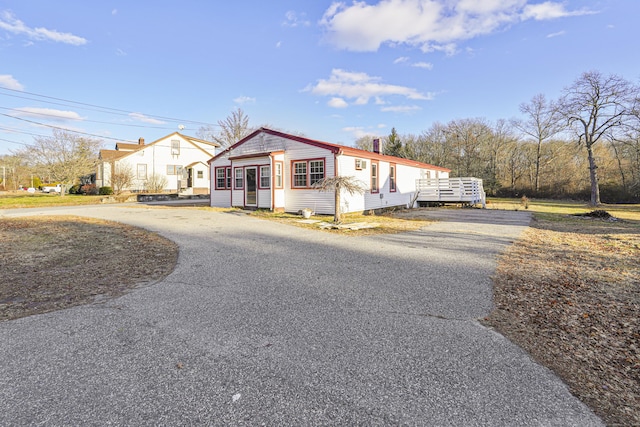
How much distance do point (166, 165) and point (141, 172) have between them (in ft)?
9.39

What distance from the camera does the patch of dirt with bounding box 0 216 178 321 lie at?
14.1ft

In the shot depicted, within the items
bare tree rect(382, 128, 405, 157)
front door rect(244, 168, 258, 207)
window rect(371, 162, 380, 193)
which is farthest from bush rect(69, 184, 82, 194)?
bare tree rect(382, 128, 405, 157)

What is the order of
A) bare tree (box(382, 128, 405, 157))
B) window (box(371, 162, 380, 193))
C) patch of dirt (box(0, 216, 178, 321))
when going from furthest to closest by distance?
bare tree (box(382, 128, 405, 157)), window (box(371, 162, 380, 193)), patch of dirt (box(0, 216, 178, 321))

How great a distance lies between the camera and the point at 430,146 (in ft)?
144

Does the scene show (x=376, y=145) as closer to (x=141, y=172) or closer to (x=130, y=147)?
(x=141, y=172)

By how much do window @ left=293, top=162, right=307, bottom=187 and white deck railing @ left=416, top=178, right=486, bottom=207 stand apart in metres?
11.2

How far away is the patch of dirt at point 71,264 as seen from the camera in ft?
14.1

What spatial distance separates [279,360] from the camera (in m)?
2.75

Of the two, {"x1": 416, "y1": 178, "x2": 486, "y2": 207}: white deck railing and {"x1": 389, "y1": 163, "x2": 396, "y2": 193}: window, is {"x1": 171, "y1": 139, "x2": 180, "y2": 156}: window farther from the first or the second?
{"x1": 416, "y1": 178, "x2": 486, "y2": 207}: white deck railing

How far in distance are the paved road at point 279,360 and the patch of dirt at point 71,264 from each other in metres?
0.56

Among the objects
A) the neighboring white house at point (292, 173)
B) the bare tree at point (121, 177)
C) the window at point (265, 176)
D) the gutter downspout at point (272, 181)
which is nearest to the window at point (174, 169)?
the bare tree at point (121, 177)

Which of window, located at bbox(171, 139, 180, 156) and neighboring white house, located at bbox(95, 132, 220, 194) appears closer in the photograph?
neighboring white house, located at bbox(95, 132, 220, 194)

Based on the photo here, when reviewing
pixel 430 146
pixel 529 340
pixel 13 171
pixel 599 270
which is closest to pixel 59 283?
pixel 529 340

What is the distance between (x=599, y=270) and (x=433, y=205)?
60.9ft
